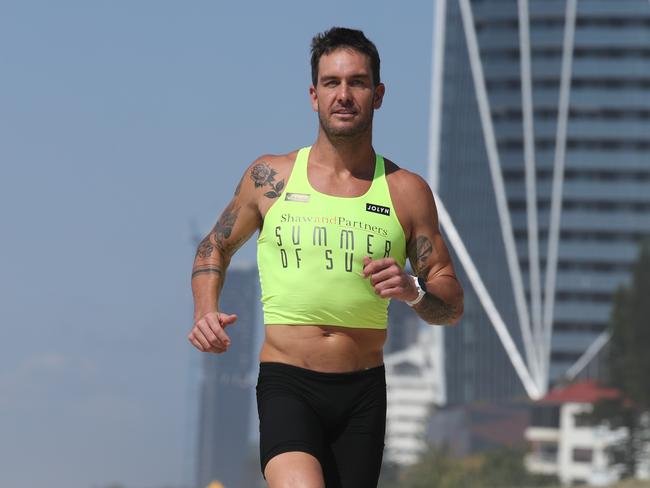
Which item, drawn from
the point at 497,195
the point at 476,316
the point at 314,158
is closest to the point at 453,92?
the point at 497,195

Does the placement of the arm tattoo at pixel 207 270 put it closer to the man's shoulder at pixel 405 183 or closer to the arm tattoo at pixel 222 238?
the arm tattoo at pixel 222 238

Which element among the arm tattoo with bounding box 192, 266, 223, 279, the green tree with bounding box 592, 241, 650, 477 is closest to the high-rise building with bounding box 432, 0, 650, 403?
the green tree with bounding box 592, 241, 650, 477

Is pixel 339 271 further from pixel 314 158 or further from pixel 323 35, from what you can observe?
pixel 323 35

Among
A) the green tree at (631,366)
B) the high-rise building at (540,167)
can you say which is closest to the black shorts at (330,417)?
the green tree at (631,366)

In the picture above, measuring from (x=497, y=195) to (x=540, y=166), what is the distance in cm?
711

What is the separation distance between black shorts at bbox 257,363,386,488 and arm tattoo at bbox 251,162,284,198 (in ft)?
2.20

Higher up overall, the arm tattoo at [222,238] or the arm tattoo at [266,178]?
the arm tattoo at [266,178]

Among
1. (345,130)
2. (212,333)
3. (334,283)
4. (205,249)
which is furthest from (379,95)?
(212,333)

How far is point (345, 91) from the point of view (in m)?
5.93

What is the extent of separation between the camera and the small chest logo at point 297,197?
6062mm

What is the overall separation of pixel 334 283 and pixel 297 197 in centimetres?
39

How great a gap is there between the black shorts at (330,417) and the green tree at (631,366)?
84.1 metres

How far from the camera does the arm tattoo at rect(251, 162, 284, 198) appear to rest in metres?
6.14

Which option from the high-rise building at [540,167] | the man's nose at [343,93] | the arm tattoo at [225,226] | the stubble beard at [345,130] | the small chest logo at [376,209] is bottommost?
the arm tattoo at [225,226]
